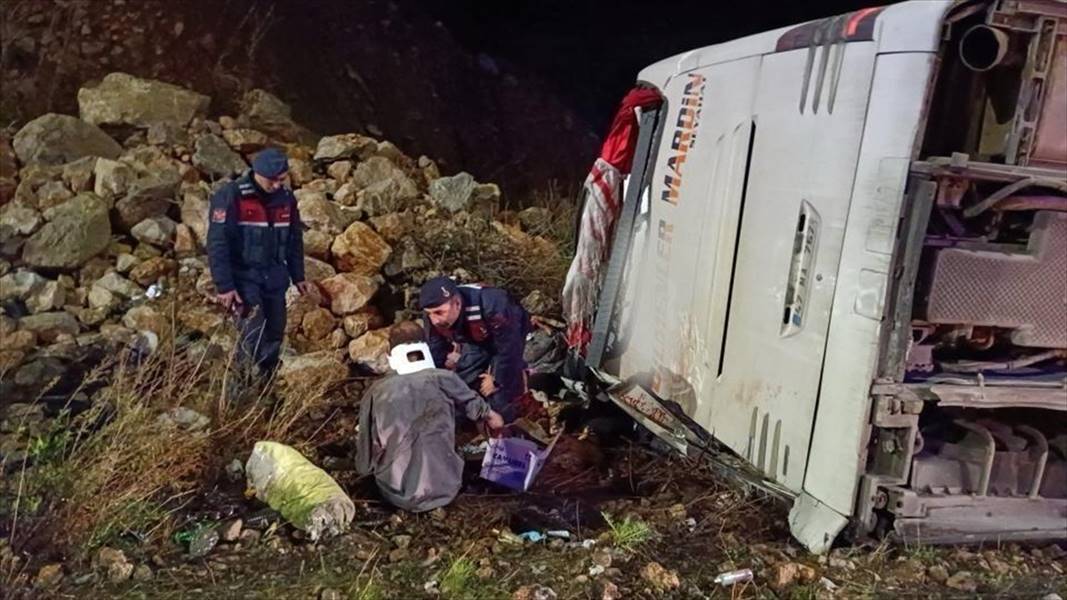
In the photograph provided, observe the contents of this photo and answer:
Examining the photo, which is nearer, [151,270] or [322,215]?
[151,270]

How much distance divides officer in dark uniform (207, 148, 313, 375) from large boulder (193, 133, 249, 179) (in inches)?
96.0

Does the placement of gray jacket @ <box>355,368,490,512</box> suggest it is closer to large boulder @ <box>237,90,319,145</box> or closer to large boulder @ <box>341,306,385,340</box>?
large boulder @ <box>341,306,385,340</box>

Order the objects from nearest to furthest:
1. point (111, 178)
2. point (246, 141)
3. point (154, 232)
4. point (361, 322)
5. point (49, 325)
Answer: point (49, 325) → point (361, 322) → point (154, 232) → point (111, 178) → point (246, 141)

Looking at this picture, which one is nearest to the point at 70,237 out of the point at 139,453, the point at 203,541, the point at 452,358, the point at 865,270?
the point at 139,453

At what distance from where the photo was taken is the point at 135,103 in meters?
7.69

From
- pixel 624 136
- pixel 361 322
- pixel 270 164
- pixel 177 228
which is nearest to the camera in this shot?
pixel 270 164

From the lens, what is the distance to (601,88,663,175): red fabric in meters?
4.98

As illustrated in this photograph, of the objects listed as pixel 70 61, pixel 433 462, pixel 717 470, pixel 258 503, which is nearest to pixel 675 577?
pixel 717 470

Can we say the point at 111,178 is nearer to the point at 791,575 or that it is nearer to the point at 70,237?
the point at 70,237

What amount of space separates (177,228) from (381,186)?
1559 mm

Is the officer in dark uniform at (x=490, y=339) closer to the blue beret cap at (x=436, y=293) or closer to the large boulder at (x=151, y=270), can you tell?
the blue beret cap at (x=436, y=293)

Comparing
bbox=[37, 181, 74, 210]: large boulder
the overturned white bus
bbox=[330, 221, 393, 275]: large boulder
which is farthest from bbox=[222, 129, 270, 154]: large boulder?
the overturned white bus

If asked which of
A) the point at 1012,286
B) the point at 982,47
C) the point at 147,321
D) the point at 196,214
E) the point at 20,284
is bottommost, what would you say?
the point at 147,321

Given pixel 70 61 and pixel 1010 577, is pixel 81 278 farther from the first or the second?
pixel 1010 577
